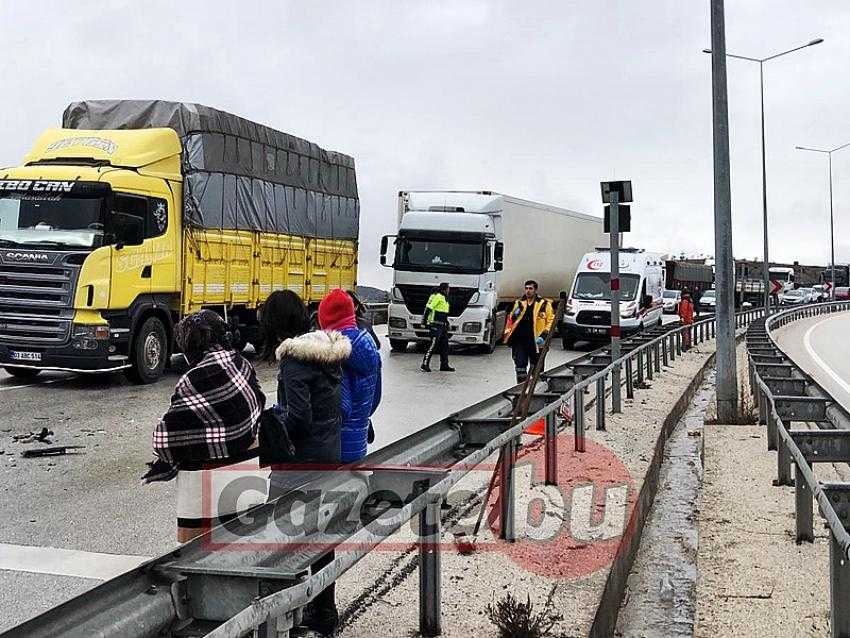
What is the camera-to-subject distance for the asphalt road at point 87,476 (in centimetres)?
626

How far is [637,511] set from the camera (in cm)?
718

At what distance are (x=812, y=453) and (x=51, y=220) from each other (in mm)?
11360

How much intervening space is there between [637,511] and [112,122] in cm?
1310

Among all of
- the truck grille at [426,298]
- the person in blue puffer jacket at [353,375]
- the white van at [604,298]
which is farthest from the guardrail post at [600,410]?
the white van at [604,298]

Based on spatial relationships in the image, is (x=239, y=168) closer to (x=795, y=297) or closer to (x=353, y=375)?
(x=353, y=375)

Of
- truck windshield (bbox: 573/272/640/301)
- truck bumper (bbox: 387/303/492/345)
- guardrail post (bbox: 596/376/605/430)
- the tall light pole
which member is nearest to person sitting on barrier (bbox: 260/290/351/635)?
guardrail post (bbox: 596/376/605/430)

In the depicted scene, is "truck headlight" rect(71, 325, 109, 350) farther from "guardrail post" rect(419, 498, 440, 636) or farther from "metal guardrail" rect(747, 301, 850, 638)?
"guardrail post" rect(419, 498, 440, 636)

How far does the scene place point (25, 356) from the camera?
48.2 ft

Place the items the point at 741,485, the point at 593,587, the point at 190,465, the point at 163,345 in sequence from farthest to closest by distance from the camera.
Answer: the point at 163,345, the point at 741,485, the point at 593,587, the point at 190,465

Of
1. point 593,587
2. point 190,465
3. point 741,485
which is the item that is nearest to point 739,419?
point 741,485

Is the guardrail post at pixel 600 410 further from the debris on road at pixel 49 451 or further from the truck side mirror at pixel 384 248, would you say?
the truck side mirror at pixel 384 248

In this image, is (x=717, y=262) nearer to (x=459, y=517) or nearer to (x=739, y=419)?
(x=739, y=419)

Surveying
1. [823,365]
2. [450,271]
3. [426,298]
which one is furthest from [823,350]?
[426,298]

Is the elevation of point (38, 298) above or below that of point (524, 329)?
above
